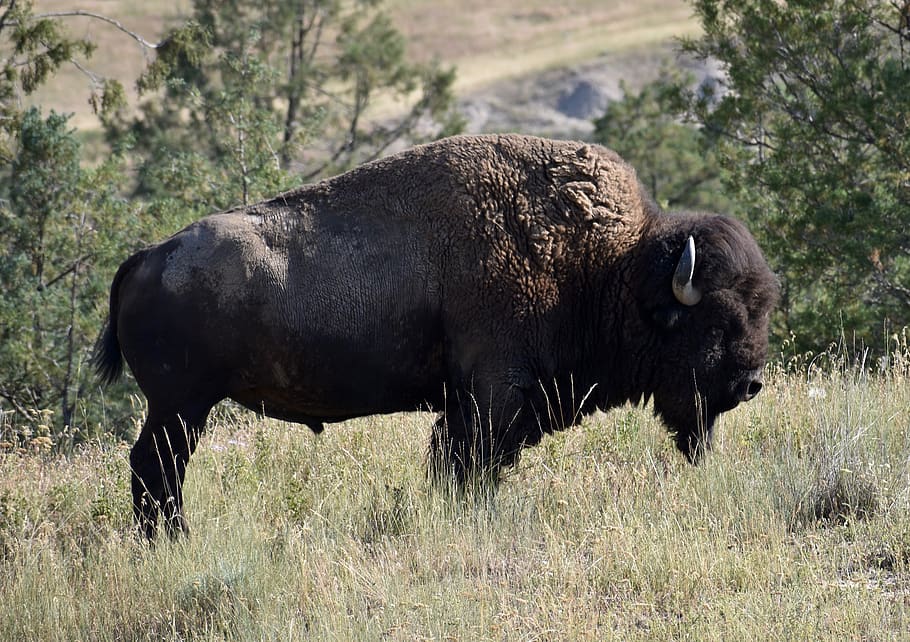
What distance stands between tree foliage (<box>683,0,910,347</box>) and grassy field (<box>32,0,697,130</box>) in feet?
144

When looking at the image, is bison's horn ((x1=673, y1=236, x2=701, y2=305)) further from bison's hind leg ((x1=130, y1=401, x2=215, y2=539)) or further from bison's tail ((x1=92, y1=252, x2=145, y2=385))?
bison's tail ((x1=92, y1=252, x2=145, y2=385))

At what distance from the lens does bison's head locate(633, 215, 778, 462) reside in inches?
269

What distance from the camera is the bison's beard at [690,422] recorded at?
7043 millimetres

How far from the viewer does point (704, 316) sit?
6.89 meters

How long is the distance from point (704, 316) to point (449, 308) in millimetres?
1571

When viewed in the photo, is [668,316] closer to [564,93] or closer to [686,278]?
[686,278]

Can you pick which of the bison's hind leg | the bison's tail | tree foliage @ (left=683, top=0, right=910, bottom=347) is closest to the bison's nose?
the bison's hind leg

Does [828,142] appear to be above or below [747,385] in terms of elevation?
above

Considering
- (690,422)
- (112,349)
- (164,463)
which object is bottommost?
(690,422)

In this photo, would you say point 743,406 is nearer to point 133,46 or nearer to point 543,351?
point 543,351

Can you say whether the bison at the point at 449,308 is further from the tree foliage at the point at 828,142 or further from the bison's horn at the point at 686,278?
the tree foliage at the point at 828,142

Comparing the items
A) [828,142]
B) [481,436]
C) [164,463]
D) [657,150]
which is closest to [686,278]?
[481,436]

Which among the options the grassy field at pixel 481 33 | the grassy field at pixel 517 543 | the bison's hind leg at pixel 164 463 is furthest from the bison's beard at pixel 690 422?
the grassy field at pixel 481 33

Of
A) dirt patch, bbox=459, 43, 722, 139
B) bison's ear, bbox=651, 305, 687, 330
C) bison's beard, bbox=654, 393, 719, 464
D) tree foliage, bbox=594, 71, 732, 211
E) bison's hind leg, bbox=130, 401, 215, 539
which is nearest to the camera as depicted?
bison's hind leg, bbox=130, 401, 215, 539
